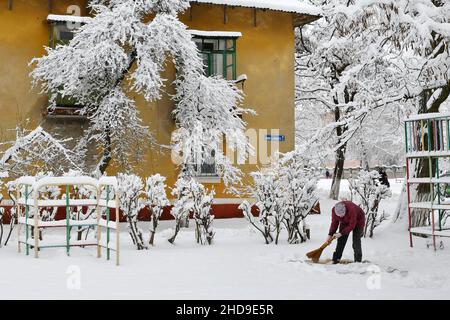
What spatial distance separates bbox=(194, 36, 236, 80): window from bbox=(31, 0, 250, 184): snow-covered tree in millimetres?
1406

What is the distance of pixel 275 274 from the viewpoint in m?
9.66

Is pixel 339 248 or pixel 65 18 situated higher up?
pixel 65 18

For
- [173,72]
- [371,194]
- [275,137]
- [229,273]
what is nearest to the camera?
[229,273]

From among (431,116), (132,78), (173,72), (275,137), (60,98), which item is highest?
(173,72)

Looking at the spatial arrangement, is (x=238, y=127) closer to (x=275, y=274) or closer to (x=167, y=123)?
(x=167, y=123)

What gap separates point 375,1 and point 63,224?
298 inches

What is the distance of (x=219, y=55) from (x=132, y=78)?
418cm

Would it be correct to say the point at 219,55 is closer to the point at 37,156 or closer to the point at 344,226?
the point at 37,156

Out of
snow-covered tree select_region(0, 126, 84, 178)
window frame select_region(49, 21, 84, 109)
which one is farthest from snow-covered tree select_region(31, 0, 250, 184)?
snow-covered tree select_region(0, 126, 84, 178)

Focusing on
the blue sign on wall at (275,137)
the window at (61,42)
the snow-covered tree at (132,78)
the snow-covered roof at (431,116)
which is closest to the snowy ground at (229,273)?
the snow-covered roof at (431,116)

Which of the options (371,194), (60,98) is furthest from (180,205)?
(60,98)

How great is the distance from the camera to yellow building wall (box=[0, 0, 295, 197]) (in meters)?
17.7

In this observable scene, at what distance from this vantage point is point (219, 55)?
2028cm

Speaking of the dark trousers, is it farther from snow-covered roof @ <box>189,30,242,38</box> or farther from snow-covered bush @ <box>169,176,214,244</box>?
snow-covered roof @ <box>189,30,242,38</box>
